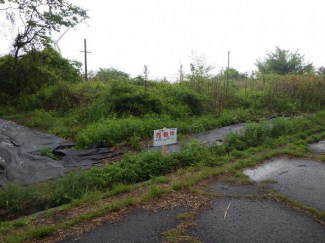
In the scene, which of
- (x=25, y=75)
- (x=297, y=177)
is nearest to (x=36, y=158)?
(x=297, y=177)

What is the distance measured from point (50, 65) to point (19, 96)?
257 cm

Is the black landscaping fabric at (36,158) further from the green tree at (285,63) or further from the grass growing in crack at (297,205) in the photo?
the green tree at (285,63)

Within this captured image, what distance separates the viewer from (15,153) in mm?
5465

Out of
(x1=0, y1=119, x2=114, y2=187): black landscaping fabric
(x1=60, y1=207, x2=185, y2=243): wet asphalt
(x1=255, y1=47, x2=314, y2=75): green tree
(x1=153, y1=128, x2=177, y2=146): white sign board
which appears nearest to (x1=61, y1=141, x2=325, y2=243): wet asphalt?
(x1=60, y1=207, x2=185, y2=243): wet asphalt

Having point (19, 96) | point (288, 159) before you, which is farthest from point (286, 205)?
point (19, 96)

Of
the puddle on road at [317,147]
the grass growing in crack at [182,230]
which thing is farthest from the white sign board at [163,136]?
the puddle on road at [317,147]

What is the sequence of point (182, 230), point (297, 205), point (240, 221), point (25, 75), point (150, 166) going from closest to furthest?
point (182, 230) < point (240, 221) < point (297, 205) < point (150, 166) < point (25, 75)

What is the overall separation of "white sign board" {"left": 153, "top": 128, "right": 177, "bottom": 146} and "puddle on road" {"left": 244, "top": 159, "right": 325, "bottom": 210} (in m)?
1.39

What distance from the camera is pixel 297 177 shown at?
438 cm

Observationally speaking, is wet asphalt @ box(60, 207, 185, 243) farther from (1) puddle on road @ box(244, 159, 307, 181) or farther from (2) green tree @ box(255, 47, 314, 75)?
(2) green tree @ box(255, 47, 314, 75)

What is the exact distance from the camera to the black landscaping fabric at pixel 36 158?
4.46m

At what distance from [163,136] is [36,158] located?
2.53 metres

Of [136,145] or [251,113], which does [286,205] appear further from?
[251,113]

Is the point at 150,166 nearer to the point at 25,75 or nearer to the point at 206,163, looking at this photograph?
the point at 206,163
